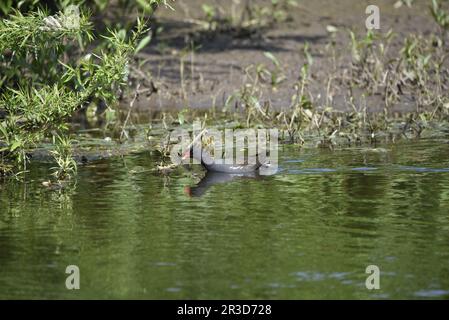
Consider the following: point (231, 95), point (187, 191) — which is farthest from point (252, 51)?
point (187, 191)

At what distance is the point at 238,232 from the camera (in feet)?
27.8

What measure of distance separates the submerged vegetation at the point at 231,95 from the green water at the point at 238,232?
708 millimetres

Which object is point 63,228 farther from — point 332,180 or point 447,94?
point 447,94

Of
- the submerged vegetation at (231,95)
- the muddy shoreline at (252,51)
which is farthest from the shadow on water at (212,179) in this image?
the muddy shoreline at (252,51)

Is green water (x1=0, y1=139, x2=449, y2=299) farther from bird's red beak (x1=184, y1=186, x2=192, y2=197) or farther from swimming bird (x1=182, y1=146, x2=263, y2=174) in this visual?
swimming bird (x1=182, y1=146, x2=263, y2=174)

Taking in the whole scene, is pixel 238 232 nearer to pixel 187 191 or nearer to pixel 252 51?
pixel 187 191

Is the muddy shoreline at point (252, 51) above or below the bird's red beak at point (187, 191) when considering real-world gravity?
above

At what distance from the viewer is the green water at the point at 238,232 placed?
7.17 m

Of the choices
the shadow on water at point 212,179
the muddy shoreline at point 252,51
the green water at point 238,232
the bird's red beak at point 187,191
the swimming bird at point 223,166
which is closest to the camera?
the green water at point 238,232

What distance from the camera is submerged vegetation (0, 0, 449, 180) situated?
10195 millimetres

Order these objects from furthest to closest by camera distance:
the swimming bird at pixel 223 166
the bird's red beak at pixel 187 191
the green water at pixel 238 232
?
the swimming bird at pixel 223 166, the bird's red beak at pixel 187 191, the green water at pixel 238 232

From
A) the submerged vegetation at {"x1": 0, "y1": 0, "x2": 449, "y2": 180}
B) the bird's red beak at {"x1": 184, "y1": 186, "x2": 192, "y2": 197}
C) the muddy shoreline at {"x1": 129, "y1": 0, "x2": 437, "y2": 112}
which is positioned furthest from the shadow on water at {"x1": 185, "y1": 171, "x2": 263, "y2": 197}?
the muddy shoreline at {"x1": 129, "y1": 0, "x2": 437, "y2": 112}

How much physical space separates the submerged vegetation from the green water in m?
0.71

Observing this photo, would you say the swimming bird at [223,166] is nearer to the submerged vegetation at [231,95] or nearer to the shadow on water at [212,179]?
the shadow on water at [212,179]
